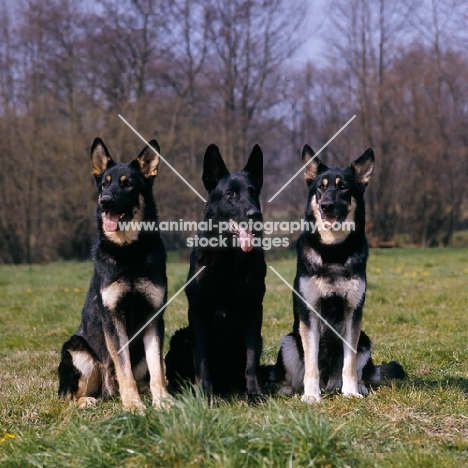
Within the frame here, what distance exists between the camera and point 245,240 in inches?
183

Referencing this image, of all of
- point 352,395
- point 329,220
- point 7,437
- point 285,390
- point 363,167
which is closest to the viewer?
point 7,437

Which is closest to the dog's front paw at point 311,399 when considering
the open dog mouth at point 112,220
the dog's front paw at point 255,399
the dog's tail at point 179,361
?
the dog's front paw at point 255,399

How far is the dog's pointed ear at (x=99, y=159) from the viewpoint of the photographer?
Answer: 4.95 metres

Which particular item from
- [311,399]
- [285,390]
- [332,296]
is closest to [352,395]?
[311,399]

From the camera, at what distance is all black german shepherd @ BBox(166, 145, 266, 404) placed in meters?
4.66

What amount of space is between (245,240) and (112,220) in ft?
3.58

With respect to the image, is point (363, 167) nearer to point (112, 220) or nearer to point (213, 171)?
point (213, 171)

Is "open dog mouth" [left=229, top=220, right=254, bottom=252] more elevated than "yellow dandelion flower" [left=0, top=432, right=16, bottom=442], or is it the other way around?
"open dog mouth" [left=229, top=220, right=254, bottom=252]

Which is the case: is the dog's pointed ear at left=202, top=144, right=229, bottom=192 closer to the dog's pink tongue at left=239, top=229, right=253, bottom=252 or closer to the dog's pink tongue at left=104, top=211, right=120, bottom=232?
the dog's pink tongue at left=239, top=229, right=253, bottom=252

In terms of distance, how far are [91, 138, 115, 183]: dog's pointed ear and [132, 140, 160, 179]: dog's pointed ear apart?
9.3 inches

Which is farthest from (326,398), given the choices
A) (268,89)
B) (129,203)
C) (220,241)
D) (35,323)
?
(268,89)

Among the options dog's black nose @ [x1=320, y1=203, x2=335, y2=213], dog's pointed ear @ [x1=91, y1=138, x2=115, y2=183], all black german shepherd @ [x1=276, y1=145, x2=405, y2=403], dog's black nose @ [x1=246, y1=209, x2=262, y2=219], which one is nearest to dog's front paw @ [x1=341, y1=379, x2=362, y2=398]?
all black german shepherd @ [x1=276, y1=145, x2=405, y2=403]

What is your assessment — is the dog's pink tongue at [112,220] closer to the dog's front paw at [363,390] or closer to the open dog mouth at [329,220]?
the open dog mouth at [329,220]

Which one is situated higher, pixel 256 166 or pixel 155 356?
pixel 256 166
